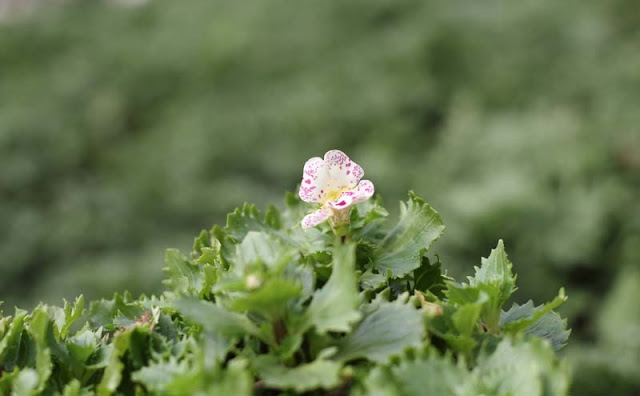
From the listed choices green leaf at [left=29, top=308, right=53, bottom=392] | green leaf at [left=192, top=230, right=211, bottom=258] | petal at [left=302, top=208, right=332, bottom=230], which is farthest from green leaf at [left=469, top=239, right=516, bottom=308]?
green leaf at [left=29, top=308, right=53, bottom=392]

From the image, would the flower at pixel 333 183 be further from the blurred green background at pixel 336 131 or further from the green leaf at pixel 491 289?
the blurred green background at pixel 336 131

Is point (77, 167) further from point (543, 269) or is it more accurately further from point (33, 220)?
point (543, 269)

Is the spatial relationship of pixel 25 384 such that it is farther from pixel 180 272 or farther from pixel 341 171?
pixel 341 171

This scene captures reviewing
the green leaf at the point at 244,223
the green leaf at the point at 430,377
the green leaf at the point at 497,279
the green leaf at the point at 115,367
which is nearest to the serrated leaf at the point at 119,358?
the green leaf at the point at 115,367

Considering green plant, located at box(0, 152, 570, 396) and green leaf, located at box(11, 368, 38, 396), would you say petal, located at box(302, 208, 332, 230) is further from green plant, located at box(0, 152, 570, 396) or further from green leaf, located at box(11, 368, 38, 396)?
green leaf, located at box(11, 368, 38, 396)

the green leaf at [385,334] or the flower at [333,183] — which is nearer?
the green leaf at [385,334]

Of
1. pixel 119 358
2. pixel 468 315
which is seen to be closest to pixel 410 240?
pixel 468 315
